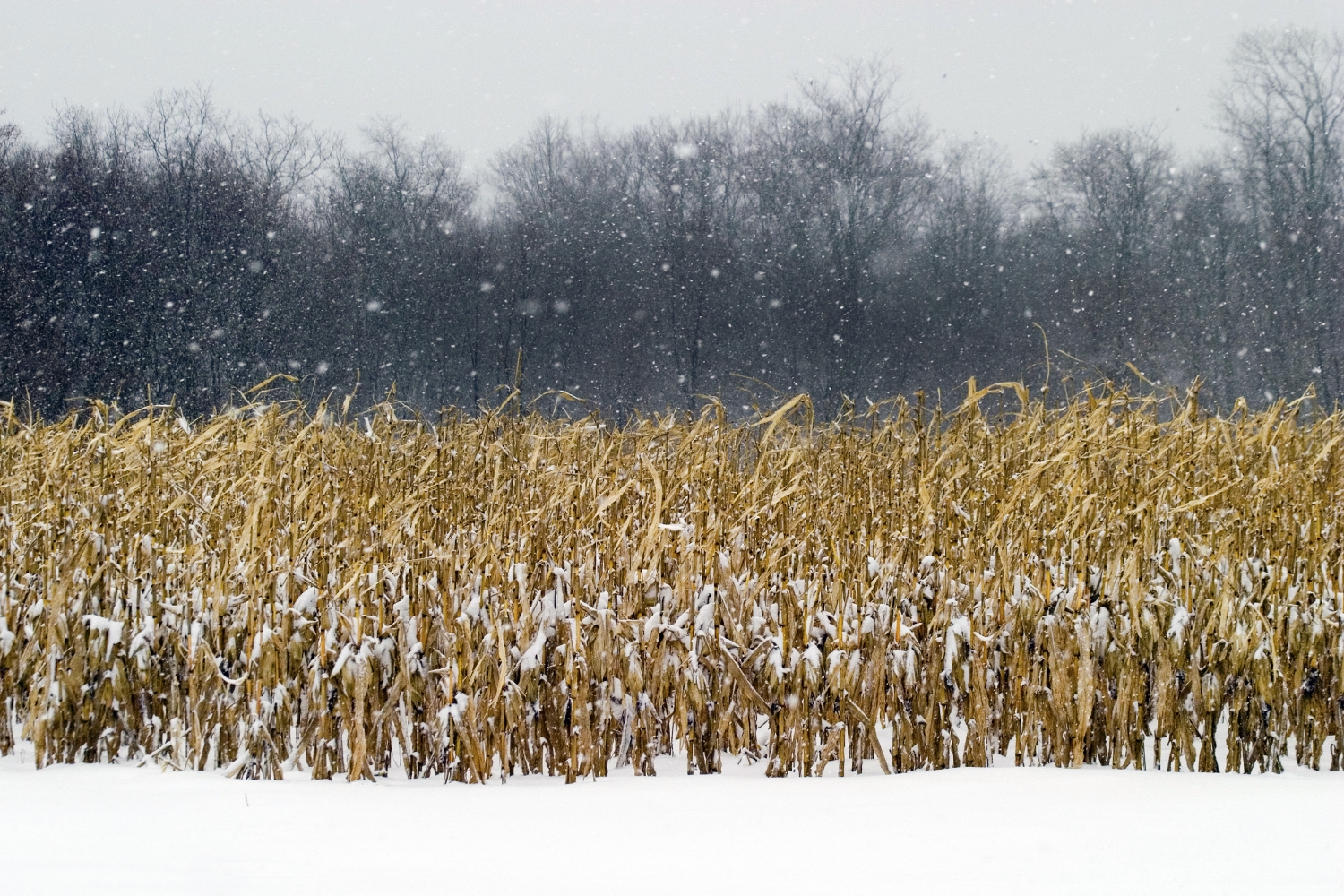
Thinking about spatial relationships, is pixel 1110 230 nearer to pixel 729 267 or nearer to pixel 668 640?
pixel 729 267

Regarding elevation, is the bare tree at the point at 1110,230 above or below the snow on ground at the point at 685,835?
above

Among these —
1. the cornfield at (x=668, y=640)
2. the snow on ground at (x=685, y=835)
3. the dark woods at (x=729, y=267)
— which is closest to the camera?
the snow on ground at (x=685, y=835)

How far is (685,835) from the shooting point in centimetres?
221

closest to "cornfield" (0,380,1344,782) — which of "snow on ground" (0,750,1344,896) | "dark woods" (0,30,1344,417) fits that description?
"snow on ground" (0,750,1344,896)

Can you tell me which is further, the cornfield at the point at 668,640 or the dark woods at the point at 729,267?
the dark woods at the point at 729,267

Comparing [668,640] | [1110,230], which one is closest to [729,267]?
[1110,230]

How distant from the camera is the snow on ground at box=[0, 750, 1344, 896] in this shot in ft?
6.51

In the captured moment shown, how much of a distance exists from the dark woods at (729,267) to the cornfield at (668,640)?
14.4 m

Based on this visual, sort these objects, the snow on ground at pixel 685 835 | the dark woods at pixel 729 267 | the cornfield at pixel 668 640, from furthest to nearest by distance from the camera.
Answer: the dark woods at pixel 729 267
the cornfield at pixel 668 640
the snow on ground at pixel 685 835

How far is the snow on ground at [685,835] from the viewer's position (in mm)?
1983

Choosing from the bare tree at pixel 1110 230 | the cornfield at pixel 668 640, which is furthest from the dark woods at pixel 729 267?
the cornfield at pixel 668 640

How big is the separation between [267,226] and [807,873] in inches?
732

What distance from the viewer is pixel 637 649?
282cm

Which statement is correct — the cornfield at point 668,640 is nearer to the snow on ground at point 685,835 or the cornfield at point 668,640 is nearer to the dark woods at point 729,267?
the snow on ground at point 685,835
